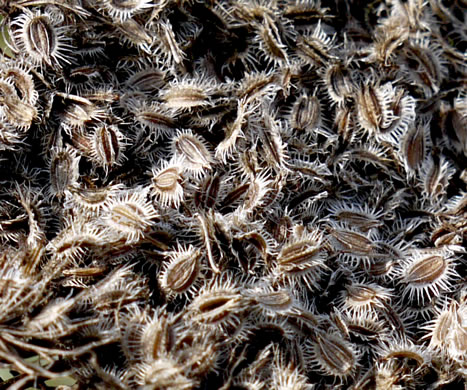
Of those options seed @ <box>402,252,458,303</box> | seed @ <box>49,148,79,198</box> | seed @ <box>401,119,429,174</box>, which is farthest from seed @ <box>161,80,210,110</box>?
seed @ <box>402,252,458,303</box>

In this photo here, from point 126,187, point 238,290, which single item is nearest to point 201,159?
point 126,187

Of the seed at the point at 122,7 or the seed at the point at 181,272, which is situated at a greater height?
the seed at the point at 122,7

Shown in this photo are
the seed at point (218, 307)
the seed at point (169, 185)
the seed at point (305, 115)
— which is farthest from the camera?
the seed at point (305, 115)

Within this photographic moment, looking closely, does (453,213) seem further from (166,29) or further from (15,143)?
(15,143)

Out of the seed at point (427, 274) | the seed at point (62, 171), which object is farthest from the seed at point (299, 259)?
the seed at point (62, 171)

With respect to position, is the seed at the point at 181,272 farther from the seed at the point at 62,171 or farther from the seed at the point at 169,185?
the seed at the point at 62,171

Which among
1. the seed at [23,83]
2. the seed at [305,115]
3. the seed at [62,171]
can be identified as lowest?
the seed at [62,171]

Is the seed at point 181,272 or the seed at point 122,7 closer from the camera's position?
the seed at point 181,272

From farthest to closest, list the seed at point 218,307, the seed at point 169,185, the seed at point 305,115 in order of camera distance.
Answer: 1. the seed at point 305,115
2. the seed at point 169,185
3. the seed at point 218,307

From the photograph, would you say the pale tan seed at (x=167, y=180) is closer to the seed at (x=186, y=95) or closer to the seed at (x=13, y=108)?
the seed at (x=186, y=95)
